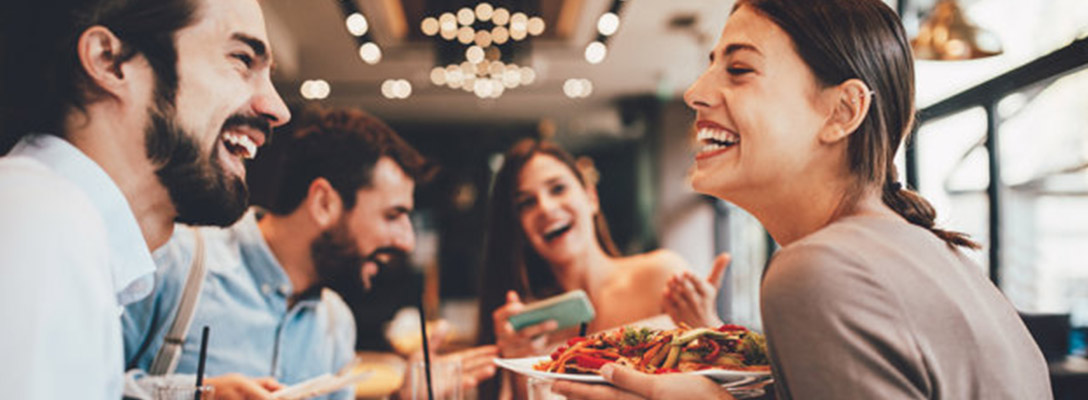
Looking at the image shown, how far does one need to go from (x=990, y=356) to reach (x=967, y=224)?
Result: 3436 mm

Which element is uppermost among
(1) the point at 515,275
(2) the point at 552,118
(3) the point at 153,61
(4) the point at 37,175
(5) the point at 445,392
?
(2) the point at 552,118

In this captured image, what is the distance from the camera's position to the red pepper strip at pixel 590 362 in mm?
1093

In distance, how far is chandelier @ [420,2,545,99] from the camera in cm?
434

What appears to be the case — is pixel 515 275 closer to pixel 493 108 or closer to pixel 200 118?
pixel 200 118

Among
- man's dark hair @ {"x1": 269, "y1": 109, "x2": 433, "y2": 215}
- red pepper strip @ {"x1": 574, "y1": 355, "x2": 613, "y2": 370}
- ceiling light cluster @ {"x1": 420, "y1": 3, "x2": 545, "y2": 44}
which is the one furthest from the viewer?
ceiling light cluster @ {"x1": 420, "y1": 3, "x2": 545, "y2": 44}

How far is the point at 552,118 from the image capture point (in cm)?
978

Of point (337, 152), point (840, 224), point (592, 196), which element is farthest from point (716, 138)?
point (592, 196)

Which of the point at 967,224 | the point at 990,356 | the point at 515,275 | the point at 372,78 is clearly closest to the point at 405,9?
the point at 372,78

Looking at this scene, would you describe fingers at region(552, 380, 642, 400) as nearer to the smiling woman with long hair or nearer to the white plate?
the white plate

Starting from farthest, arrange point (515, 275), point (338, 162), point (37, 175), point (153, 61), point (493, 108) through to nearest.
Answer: point (493, 108)
point (515, 275)
point (338, 162)
point (153, 61)
point (37, 175)

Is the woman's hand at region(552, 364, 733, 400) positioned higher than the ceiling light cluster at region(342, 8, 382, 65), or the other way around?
the ceiling light cluster at region(342, 8, 382, 65)

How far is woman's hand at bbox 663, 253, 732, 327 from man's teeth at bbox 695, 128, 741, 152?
0.63 metres

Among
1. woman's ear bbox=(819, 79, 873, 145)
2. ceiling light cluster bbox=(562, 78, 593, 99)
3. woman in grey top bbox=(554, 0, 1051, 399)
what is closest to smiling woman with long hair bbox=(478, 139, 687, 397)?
woman in grey top bbox=(554, 0, 1051, 399)

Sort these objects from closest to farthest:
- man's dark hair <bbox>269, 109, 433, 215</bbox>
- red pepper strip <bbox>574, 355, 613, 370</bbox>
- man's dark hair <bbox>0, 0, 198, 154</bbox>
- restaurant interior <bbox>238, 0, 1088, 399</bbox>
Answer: man's dark hair <bbox>0, 0, 198, 154</bbox>
red pepper strip <bbox>574, 355, 613, 370</bbox>
man's dark hair <bbox>269, 109, 433, 215</bbox>
restaurant interior <bbox>238, 0, 1088, 399</bbox>
